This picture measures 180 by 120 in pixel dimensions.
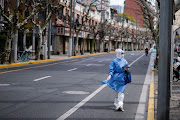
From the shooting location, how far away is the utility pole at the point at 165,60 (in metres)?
5.99

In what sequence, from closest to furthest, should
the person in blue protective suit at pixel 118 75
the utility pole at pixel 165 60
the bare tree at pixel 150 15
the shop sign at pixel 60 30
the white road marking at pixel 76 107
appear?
the utility pole at pixel 165 60
the white road marking at pixel 76 107
the person in blue protective suit at pixel 118 75
the bare tree at pixel 150 15
the shop sign at pixel 60 30

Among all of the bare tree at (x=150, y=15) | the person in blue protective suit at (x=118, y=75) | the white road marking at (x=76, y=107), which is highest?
the bare tree at (x=150, y=15)

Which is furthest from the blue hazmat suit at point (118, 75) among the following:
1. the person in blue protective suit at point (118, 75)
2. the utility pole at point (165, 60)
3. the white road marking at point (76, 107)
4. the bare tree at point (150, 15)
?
the bare tree at point (150, 15)

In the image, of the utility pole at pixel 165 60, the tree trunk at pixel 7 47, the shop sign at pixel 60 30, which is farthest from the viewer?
the shop sign at pixel 60 30

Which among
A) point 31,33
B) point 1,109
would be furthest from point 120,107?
point 31,33

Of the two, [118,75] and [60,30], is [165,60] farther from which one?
[60,30]

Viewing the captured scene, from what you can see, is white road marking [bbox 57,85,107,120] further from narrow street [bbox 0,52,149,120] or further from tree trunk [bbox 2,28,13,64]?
tree trunk [bbox 2,28,13,64]

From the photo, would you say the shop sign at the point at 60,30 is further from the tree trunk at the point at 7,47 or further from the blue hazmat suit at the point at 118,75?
the blue hazmat suit at the point at 118,75

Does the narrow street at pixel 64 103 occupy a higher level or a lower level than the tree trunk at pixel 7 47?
lower

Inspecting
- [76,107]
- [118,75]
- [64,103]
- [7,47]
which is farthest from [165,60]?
[7,47]

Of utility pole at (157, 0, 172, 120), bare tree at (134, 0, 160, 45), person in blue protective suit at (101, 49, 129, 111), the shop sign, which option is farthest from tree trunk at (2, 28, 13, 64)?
the shop sign

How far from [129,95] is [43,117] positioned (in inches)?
172

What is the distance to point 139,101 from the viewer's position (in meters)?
9.50

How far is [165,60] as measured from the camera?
599cm
